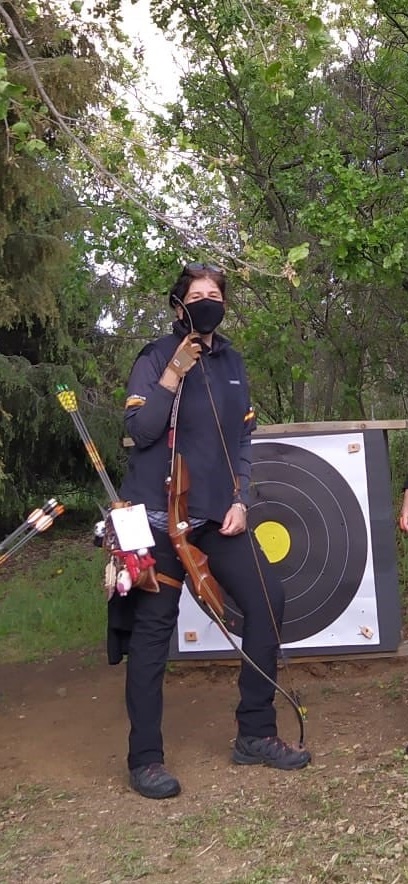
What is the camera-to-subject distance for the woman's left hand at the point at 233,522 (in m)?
3.59

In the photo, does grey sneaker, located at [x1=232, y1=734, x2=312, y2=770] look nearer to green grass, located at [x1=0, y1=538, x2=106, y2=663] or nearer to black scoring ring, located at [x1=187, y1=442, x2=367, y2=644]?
black scoring ring, located at [x1=187, y1=442, x2=367, y2=644]

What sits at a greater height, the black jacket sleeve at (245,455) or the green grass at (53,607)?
the black jacket sleeve at (245,455)

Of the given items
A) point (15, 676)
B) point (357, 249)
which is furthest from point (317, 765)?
point (357, 249)

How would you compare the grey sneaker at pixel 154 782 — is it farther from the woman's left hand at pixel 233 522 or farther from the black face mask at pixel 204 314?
the black face mask at pixel 204 314

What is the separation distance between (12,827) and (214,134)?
5.57 meters

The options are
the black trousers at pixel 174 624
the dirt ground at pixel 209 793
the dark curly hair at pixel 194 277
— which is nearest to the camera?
the dirt ground at pixel 209 793

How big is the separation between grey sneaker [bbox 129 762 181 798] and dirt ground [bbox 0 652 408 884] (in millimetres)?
37

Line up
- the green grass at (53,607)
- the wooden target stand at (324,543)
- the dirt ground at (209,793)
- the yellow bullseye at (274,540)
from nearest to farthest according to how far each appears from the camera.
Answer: the dirt ground at (209,793) → the wooden target stand at (324,543) → the yellow bullseye at (274,540) → the green grass at (53,607)

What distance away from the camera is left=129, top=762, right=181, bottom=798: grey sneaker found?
3.44 meters

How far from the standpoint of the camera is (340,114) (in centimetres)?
715

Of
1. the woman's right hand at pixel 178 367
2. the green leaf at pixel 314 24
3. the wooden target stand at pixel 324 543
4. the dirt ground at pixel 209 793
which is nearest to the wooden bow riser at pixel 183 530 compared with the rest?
the woman's right hand at pixel 178 367

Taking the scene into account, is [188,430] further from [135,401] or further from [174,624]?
[174,624]

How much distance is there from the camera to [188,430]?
360cm

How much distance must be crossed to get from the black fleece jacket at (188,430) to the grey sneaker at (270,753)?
913 millimetres
